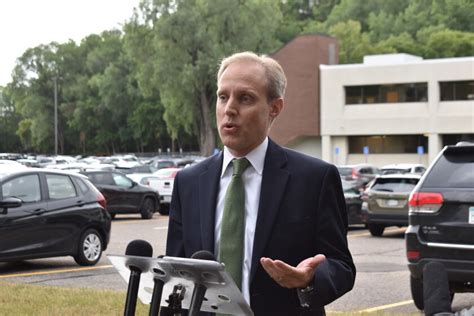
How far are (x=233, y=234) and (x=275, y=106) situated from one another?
0.54 metres

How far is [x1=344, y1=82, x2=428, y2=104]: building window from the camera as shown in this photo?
228 ft

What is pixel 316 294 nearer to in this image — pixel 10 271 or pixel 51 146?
pixel 10 271

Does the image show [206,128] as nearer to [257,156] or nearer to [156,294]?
[257,156]

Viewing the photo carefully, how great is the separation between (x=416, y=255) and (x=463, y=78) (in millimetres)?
59917

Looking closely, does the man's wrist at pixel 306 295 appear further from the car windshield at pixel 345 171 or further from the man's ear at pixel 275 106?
the car windshield at pixel 345 171

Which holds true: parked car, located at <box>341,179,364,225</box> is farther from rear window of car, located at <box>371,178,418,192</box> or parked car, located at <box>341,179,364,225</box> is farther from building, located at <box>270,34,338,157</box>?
building, located at <box>270,34,338,157</box>

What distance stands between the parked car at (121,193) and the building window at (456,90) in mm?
43625

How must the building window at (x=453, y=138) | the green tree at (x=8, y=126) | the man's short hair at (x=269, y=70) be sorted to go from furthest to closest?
the green tree at (x=8, y=126), the building window at (x=453, y=138), the man's short hair at (x=269, y=70)

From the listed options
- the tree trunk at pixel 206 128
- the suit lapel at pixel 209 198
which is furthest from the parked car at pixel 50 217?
the tree trunk at pixel 206 128

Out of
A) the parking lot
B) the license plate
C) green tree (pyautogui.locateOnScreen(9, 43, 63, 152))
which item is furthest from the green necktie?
green tree (pyautogui.locateOnScreen(9, 43, 63, 152))

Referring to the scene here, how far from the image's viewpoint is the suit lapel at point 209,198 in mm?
3445

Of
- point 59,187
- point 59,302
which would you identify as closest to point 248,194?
point 59,302

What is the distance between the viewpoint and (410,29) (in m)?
120

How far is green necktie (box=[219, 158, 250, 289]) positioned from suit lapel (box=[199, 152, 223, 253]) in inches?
2.8
